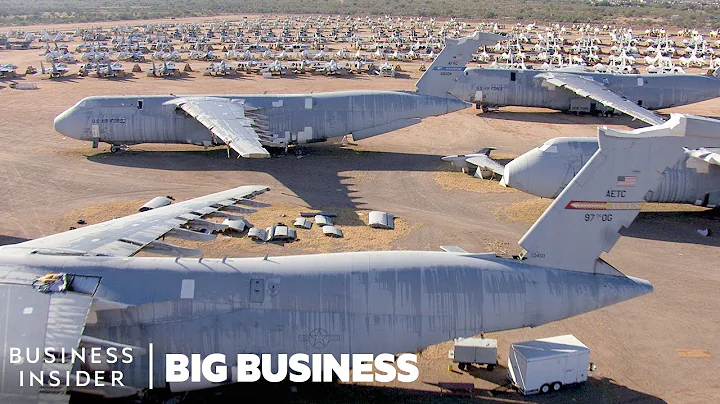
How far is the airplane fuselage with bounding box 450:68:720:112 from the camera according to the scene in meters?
66.0

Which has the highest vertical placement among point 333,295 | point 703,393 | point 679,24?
point 679,24

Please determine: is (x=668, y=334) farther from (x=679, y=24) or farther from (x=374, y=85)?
(x=679, y=24)

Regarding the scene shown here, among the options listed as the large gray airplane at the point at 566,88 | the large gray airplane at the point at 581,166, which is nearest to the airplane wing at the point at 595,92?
the large gray airplane at the point at 566,88

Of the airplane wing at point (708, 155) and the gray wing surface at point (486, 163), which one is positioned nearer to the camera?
the airplane wing at point (708, 155)

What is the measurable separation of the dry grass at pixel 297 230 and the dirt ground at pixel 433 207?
5.9 inches

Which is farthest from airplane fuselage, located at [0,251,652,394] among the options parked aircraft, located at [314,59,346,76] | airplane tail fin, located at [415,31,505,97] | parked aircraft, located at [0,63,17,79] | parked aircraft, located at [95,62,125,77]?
parked aircraft, located at [0,63,17,79]

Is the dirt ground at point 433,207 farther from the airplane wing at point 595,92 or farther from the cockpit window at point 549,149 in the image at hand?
the cockpit window at point 549,149

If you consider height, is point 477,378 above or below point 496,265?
below

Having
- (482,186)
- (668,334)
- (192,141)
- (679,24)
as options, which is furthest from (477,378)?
(679,24)

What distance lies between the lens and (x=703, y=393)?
882 inches

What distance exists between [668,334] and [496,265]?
9.06 metres

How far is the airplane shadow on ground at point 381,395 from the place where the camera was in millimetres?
21172

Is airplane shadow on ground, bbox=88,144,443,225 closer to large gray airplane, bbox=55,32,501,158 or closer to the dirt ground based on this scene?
the dirt ground

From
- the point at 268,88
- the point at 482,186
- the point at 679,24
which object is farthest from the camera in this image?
the point at 679,24
